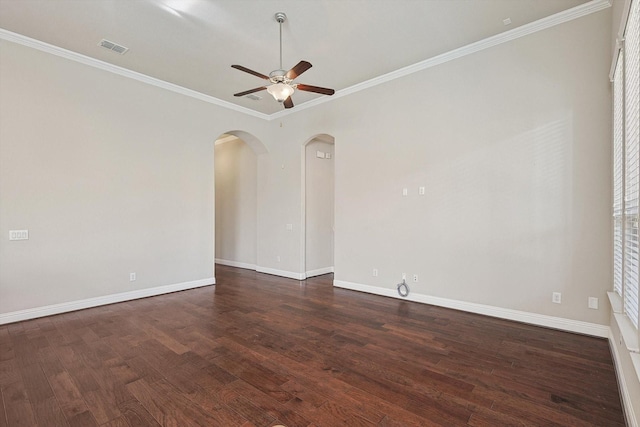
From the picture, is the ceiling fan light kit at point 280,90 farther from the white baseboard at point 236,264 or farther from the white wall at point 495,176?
the white baseboard at point 236,264

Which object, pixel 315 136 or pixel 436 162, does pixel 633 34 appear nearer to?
pixel 436 162

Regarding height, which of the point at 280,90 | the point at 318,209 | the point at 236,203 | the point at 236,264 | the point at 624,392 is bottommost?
the point at 236,264

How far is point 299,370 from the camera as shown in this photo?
252cm

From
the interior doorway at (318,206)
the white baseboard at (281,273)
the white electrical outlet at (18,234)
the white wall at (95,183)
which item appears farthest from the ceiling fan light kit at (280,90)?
the white baseboard at (281,273)

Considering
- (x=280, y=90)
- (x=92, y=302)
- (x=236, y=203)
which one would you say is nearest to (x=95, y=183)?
(x=92, y=302)

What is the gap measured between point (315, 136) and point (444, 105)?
2457 millimetres

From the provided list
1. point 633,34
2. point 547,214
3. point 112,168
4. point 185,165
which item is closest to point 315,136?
point 185,165

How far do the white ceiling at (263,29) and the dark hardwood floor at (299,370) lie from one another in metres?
3.45

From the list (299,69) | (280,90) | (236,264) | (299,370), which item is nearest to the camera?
(299,370)

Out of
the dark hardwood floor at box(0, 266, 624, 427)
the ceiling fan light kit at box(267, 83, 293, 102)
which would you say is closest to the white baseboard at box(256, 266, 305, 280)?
the dark hardwood floor at box(0, 266, 624, 427)

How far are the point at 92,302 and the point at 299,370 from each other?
347cm

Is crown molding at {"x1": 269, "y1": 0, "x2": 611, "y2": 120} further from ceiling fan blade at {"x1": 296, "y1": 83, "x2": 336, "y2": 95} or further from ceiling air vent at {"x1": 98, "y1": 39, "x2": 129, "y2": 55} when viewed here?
ceiling air vent at {"x1": 98, "y1": 39, "x2": 129, "y2": 55}

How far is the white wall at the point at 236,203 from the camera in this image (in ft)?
23.6

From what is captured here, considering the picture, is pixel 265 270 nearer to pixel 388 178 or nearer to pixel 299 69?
pixel 388 178
